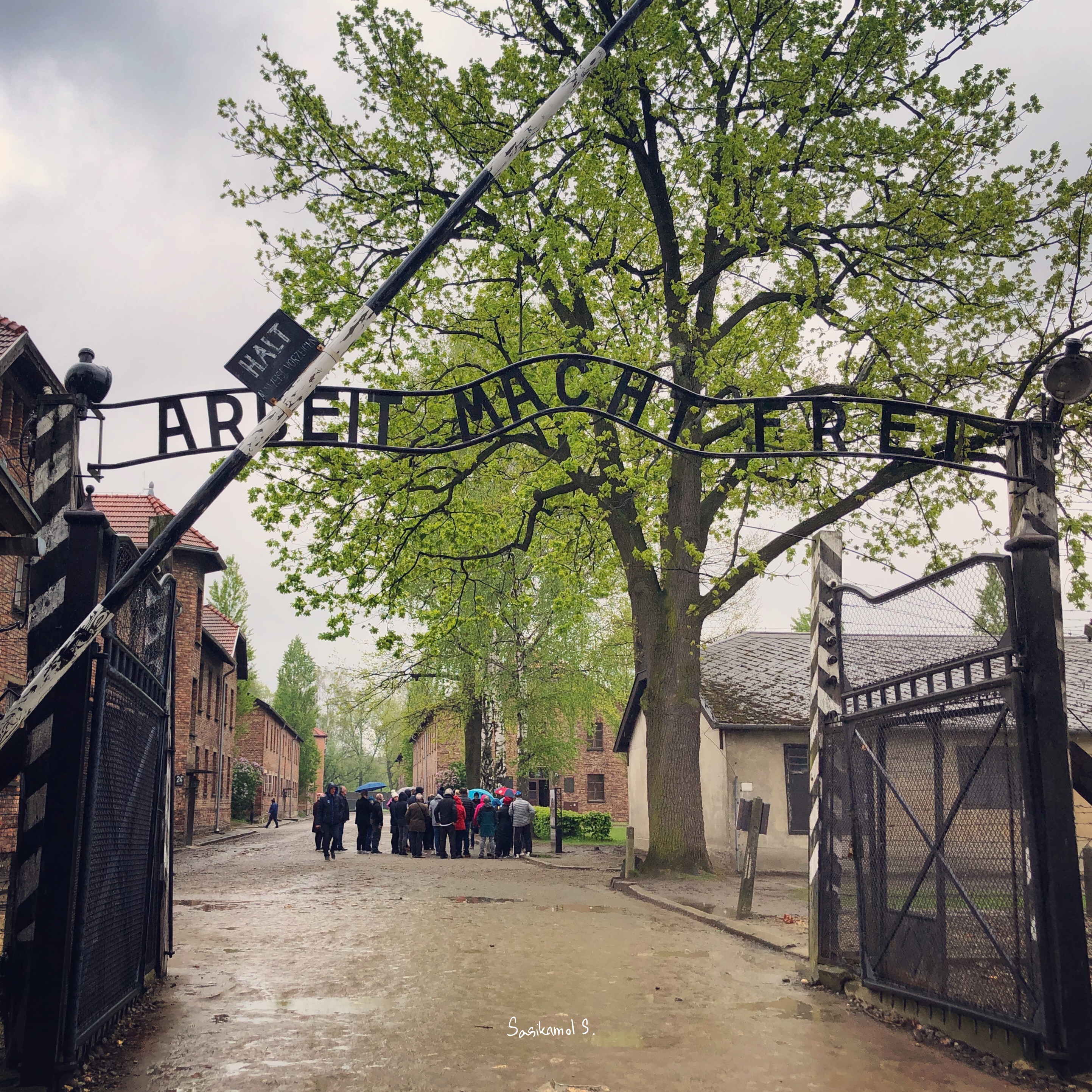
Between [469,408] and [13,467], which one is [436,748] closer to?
[13,467]

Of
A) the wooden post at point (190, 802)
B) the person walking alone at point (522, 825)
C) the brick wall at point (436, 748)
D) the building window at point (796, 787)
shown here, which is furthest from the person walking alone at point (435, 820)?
the brick wall at point (436, 748)

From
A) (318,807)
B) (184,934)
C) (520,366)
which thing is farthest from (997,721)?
(318,807)

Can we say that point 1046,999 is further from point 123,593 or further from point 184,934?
point 184,934

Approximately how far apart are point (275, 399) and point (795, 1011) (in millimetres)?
5614

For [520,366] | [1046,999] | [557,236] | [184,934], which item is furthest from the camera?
[557,236]

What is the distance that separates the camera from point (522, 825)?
27859 mm

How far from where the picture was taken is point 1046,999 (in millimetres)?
5680

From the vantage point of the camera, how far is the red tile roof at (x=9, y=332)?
58.5ft

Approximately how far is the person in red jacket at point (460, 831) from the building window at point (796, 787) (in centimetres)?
852

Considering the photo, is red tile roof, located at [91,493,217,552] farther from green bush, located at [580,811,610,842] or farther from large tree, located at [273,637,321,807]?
large tree, located at [273,637,321,807]

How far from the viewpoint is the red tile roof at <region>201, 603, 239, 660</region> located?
45.8 m

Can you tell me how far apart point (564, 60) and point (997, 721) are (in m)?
15.0

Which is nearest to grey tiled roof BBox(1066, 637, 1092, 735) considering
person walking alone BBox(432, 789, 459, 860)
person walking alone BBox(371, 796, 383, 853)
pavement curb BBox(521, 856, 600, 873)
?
pavement curb BBox(521, 856, 600, 873)

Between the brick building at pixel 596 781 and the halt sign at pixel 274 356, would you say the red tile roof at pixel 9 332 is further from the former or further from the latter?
the brick building at pixel 596 781
